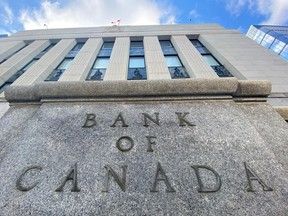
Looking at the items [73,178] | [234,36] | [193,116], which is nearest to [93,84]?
[73,178]

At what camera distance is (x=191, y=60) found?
1008 cm

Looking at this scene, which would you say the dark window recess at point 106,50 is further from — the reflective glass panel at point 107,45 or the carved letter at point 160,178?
the carved letter at point 160,178

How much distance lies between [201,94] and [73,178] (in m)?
3.08

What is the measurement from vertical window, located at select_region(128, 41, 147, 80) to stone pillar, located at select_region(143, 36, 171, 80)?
48cm

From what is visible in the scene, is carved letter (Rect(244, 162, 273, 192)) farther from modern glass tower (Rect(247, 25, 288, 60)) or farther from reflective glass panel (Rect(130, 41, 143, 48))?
modern glass tower (Rect(247, 25, 288, 60))

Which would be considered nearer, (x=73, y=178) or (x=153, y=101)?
(x=73, y=178)

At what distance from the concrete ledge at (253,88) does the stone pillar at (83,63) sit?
730cm

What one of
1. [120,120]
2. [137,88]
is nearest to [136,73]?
[137,88]

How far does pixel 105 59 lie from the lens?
1171cm

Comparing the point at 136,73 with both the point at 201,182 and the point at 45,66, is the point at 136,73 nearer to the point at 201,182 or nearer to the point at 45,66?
the point at 45,66

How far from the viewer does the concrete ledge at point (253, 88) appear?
396 cm

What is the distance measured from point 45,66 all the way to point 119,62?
4.33m

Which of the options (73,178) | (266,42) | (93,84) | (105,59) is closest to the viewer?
(73,178)

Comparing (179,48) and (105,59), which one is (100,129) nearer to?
(105,59)
